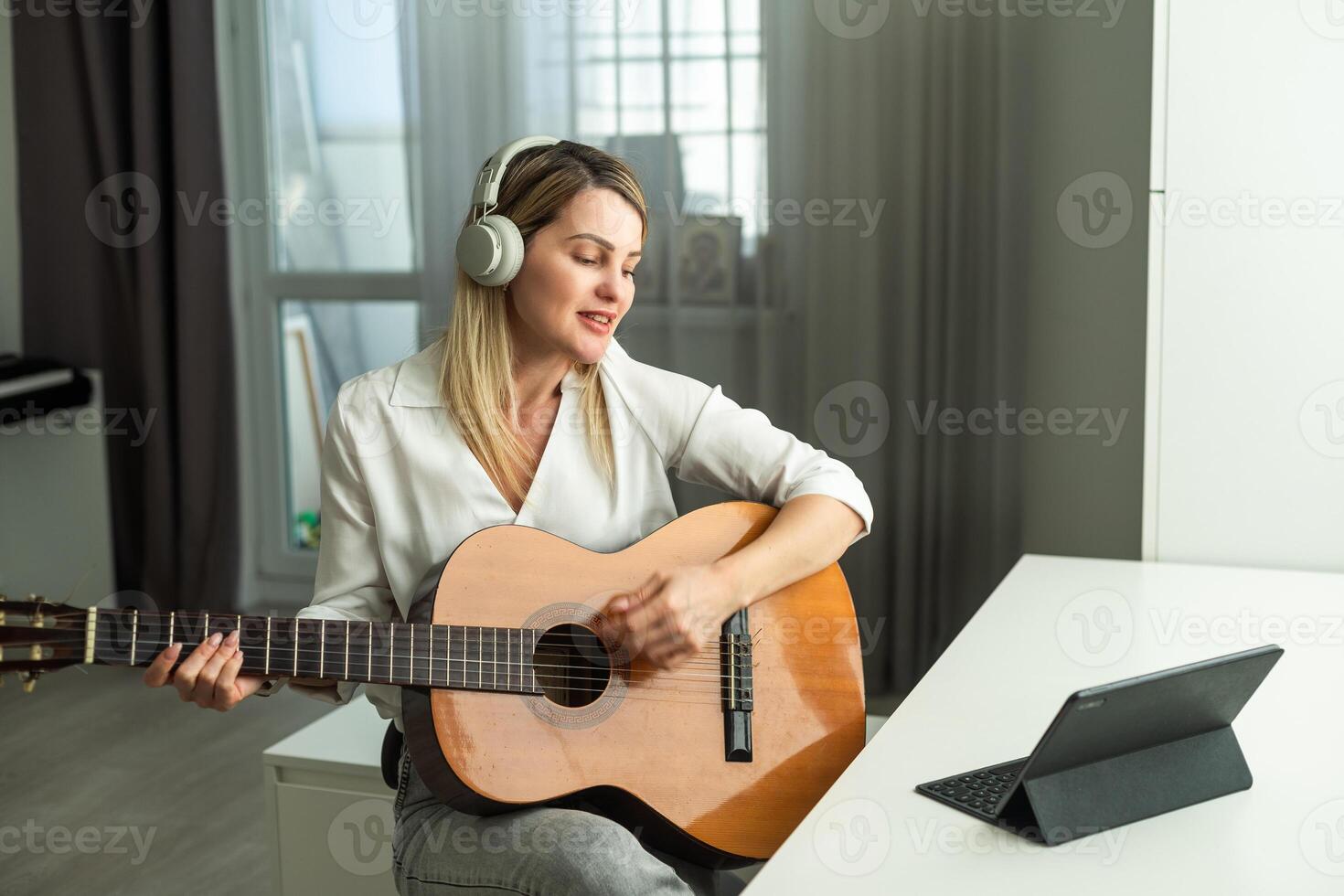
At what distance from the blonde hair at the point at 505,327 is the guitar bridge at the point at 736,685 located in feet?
0.86

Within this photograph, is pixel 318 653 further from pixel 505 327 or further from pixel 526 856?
pixel 505 327

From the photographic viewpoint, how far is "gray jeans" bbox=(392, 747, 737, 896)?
1182 millimetres

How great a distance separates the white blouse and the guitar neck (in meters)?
0.07

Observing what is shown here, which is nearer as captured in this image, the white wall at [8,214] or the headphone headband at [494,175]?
the headphone headband at [494,175]

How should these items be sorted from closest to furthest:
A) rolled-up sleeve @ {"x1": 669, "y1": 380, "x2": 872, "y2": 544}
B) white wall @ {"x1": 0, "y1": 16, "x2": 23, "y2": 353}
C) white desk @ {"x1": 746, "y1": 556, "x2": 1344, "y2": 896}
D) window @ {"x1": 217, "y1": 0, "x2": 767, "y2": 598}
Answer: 1. white desk @ {"x1": 746, "y1": 556, "x2": 1344, "y2": 896}
2. rolled-up sleeve @ {"x1": 669, "y1": 380, "x2": 872, "y2": 544}
3. window @ {"x1": 217, "y1": 0, "x2": 767, "y2": 598}
4. white wall @ {"x1": 0, "y1": 16, "x2": 23, "y2": 353}

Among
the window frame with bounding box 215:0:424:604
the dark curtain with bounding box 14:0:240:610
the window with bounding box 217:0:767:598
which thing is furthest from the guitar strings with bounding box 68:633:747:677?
the dark curtain with bounding box 14:0:240:610

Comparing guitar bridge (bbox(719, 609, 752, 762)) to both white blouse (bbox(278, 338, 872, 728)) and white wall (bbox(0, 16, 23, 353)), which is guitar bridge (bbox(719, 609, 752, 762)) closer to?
white blouse (bbox(278, 338, 872, 728))

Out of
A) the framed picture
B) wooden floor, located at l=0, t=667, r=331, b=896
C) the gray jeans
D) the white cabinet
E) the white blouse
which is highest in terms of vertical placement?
the framed picture

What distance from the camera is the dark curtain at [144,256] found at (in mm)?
3391

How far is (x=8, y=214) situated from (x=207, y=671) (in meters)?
3.03

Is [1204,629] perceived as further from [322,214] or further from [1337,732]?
[322,214]

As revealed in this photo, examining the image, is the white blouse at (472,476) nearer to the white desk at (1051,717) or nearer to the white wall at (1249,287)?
the white desk at (1051,717)

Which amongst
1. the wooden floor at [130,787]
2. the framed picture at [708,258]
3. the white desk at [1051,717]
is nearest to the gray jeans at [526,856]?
the white desk at [1051,717]

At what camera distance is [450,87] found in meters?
3.14
